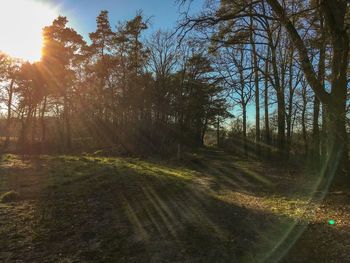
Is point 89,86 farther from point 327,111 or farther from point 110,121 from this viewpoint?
point 327,111

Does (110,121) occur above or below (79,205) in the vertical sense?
above

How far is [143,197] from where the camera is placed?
10.2 meters

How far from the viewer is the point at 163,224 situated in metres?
7.35

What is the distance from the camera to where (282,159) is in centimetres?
2642

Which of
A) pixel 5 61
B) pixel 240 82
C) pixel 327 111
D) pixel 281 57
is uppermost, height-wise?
pixel 5 61

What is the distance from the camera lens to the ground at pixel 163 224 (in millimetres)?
5805

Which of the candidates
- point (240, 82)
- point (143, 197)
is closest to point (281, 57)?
point (240, 82)

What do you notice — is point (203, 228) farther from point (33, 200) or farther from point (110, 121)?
point (110, 121)

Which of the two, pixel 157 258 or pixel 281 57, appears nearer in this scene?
pixel 157 258

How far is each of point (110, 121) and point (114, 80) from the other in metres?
5.07

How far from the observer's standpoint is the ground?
580cm

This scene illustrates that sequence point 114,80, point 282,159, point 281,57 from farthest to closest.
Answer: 1. point 114,80
2. point 282,159
3. point 281,57

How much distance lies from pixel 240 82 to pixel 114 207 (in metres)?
6.78

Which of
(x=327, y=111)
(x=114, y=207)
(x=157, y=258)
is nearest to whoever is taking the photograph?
(x=157, y=258)
